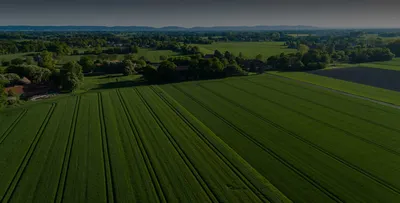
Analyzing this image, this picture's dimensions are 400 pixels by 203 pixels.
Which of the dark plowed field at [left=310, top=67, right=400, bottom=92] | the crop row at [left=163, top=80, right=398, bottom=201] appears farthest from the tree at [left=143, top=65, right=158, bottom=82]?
the dark plowed field at [left=310, top=67, right=400, bottom=92]

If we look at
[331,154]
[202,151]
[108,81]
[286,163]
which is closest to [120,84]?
[108,81]

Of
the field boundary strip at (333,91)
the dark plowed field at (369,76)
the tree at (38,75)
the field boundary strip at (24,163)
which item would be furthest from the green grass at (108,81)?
the dark plowed field at (369,76)

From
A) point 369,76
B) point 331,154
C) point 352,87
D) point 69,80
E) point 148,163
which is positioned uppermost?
point 69,80

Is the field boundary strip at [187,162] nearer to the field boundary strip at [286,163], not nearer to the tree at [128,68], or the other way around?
the field boundary strip at [286,163]

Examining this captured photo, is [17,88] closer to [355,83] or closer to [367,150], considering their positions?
[367,150]

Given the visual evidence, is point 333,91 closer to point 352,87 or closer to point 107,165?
point 352,87
